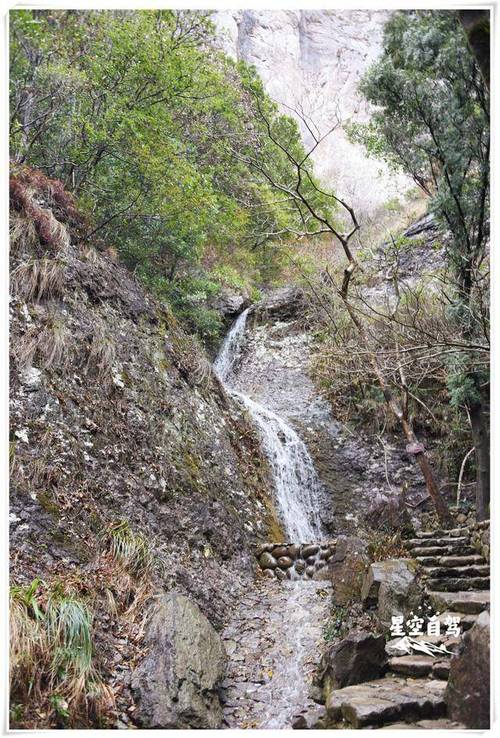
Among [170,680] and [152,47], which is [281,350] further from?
[170,680]

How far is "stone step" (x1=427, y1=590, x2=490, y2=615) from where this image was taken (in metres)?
3.64

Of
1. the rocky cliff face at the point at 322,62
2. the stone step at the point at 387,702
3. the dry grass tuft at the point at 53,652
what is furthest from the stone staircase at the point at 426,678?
the rocky cliff face at the point at 322,62

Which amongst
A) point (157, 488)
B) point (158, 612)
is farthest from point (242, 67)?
point (158, 612)

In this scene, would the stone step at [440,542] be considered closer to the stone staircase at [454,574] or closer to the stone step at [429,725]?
the stone staircase at [454,574]

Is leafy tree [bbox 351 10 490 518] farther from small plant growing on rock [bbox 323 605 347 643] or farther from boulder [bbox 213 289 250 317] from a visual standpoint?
boulder [bbox 213 289 250 317]

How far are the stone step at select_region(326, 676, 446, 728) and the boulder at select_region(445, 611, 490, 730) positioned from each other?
0.37 feet

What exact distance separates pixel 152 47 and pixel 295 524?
6.06 m

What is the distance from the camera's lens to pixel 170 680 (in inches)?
121

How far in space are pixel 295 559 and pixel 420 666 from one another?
8.36 feet

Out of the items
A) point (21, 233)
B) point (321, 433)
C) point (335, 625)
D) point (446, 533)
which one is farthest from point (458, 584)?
point (21, 233)

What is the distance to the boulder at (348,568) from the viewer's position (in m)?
4.53

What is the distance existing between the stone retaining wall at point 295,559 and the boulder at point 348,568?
667 mm

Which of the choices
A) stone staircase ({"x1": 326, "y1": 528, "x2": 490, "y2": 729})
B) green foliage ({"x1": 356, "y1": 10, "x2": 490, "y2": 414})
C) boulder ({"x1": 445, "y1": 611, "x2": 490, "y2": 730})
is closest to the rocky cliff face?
green foliage ({"x1": 356, "y1": 10, "x2": 490, "y2": 414})
